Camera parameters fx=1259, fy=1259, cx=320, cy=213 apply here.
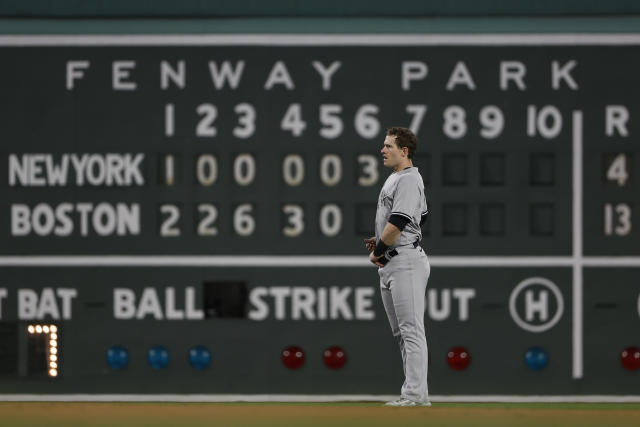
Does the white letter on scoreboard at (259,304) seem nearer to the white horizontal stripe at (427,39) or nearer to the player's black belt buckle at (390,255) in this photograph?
the player's black belt buckle at (390,255)

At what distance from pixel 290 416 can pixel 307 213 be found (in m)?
1.92

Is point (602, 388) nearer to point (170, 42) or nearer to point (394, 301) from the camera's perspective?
point (394, 301)

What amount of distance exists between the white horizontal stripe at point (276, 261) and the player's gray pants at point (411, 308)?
1.10 meters

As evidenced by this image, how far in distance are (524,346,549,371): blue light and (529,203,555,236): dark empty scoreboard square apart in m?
0.79

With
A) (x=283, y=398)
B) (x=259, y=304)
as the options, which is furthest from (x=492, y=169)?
(x=283, y=398)

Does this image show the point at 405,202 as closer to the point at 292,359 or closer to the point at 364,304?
the point at 364,304

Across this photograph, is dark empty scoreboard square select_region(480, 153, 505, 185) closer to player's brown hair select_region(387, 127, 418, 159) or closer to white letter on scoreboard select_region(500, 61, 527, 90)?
white letter on scoreboard select_region(500, 61, 527, 90)

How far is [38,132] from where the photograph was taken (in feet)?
28.6

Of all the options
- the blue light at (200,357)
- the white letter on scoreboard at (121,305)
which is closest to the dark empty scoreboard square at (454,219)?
the blue light at (200,357)

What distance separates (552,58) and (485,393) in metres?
2.34

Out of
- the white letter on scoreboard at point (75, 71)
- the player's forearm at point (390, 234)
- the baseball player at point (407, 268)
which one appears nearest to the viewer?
the player's forearm at point (390, 234)

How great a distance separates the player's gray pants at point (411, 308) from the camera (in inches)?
292

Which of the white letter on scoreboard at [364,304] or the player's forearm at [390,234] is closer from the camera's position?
the player's forearm at [390,234]

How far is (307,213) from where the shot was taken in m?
8.62
